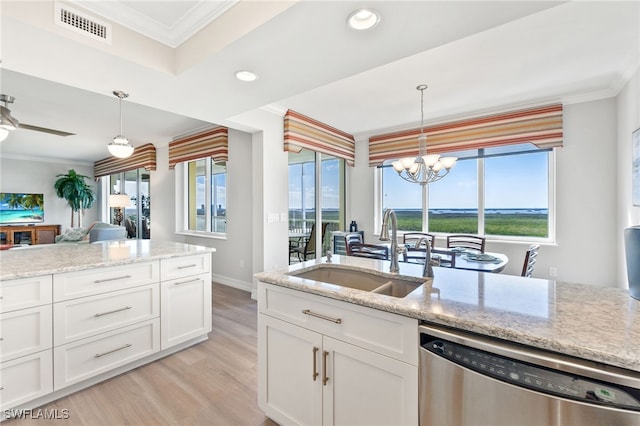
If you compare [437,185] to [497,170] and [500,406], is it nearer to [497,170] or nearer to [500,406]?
[497,170]

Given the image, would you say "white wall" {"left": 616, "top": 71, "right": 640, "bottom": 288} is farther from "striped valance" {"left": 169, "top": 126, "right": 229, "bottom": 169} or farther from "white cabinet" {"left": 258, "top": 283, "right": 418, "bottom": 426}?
"striped valance" {"left": 169, "top": 126, "right": 229, "bottom": 169}

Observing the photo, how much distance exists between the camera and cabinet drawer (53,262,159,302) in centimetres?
183

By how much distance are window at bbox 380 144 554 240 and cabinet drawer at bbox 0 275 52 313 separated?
4412 millimetres

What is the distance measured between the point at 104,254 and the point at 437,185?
438cm

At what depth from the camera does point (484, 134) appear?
13.0ft

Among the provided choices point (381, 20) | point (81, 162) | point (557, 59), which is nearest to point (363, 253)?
point (381, 20)

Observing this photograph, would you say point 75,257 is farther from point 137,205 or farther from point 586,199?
point 137,205

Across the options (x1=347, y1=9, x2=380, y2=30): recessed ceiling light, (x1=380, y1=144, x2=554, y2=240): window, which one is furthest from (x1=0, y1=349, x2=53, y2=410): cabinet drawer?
(x1=380, y1=144, x2=554, y2=240): window

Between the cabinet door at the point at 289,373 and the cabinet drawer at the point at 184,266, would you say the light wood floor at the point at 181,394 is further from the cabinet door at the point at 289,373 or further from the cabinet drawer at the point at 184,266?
the cabinet drawer at the point at 184,266

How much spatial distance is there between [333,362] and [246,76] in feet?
6.77

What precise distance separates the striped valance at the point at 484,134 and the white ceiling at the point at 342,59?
0.17 m

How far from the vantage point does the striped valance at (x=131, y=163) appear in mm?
5852

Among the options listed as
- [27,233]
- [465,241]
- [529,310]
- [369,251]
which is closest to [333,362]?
[529,310]

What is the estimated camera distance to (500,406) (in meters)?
0.89
